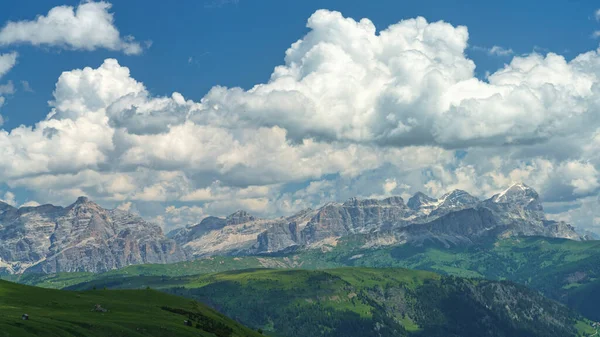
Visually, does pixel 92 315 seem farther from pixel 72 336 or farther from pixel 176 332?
pixel 72 336

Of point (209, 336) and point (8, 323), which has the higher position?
point (8, 323)

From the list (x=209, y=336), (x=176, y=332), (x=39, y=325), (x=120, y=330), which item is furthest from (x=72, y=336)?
(x=209, y=336)

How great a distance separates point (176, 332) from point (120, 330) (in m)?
20.3

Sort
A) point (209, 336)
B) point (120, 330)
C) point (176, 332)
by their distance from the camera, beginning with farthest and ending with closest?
1. point (209, 336)
2. point (176, 332)
3. point (120, 330)

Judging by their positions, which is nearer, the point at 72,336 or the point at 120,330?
the point at 72,336

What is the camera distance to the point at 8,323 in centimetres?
14300

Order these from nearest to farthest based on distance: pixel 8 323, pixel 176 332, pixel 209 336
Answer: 1. pixel 8 323
2. pixel 176 332
3. pixel 209 336

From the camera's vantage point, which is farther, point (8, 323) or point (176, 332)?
point (176, 332)

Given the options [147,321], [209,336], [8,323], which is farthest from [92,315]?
[8,323]

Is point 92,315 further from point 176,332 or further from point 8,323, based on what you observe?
point 8,323

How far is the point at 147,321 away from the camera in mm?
193500

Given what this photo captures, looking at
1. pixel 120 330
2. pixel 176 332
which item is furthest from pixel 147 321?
pixel 120 330

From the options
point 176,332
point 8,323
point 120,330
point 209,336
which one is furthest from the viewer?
point 209,336

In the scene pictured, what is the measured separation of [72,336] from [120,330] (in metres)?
20.7
